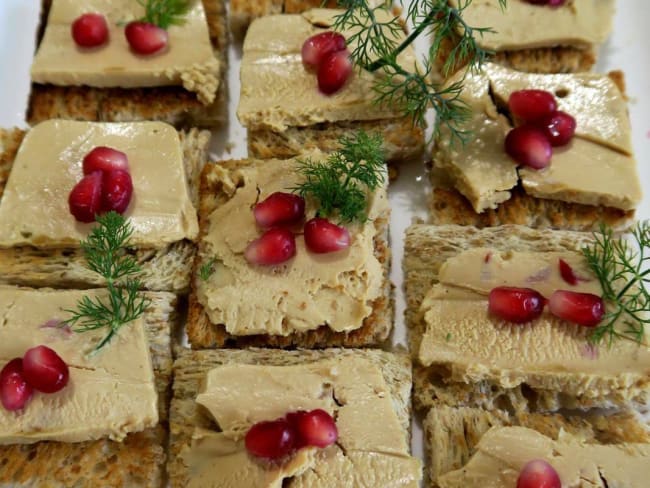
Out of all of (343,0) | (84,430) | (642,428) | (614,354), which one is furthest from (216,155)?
(642,428)

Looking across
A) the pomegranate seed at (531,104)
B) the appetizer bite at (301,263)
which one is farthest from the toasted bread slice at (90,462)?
the pomegranate seed at (531,104)

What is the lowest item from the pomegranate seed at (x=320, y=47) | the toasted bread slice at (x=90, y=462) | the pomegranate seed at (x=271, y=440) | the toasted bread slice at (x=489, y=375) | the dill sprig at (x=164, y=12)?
the toasted bread slice at (x=90, y=462)

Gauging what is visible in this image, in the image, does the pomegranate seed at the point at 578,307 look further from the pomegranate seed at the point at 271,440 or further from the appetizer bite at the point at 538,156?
the pomegranate seed at the point at 271,440

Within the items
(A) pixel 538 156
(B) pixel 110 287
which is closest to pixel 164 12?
(B) pixel 110 287

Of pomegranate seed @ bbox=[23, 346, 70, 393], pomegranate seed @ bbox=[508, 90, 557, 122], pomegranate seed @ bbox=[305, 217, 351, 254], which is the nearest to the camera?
pomegranate seed @ bbox=[23, 346, 70, 393]

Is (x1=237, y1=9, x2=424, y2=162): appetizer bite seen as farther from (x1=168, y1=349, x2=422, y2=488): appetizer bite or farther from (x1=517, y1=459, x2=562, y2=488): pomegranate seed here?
(x1=517, y1=459, x2=562, y2=488): pomegranate seed

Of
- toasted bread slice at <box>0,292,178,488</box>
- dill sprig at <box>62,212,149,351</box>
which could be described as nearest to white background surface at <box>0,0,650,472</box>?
dill sprig at <box>62,212,149,351</box>

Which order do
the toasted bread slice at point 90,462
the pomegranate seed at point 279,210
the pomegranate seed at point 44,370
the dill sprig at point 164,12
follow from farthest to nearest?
the dill sprig at point 164,12 → the pomegranate seed at point 279,210 → the toasted bread slice at point 90,462 → the pomegranate seed at point 44,370
